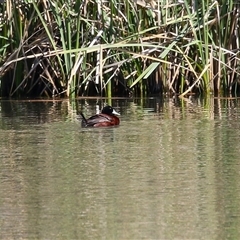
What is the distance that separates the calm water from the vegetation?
1177 mm

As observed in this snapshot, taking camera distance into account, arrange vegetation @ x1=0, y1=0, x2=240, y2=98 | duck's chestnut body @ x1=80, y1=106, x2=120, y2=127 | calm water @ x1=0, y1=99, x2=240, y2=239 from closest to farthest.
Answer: calm water @ x1=0, y1=99, x2=240, y2=239, duck's chestnut body @ x1=80, y1=106, x2=120, y2=127, vegetation @ x1=0, y1=0, x2=240, y2=98

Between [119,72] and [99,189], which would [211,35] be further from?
[99,189]

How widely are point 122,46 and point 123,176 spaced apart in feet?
15.1

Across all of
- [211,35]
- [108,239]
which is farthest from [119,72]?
[108,239]

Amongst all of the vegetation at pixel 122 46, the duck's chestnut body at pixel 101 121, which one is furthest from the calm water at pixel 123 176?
the vegetation at pixel 122 46

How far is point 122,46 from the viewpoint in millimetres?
11148

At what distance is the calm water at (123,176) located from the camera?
5.38 metres

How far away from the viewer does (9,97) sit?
12.2 metres

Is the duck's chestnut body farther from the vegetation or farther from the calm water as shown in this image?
the vegetation

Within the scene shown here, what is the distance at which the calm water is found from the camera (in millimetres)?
5379

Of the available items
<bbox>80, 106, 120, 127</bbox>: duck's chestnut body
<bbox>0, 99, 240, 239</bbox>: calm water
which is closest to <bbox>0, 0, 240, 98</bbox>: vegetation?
<bbox>0, 99, 240, 239</bbox>: calm water

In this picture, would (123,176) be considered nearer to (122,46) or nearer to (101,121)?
(101,121)

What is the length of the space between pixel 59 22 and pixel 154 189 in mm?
5335

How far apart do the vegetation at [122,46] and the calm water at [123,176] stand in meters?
1.18
